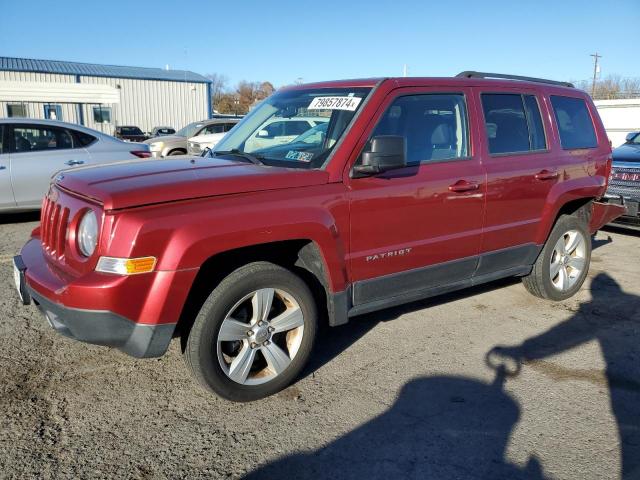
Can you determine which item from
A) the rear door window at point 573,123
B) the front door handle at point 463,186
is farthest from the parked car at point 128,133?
the front door handle at point 463,186

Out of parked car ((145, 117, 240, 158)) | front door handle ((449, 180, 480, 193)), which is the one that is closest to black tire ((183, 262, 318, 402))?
front door handle ((449, 180, 480, 193))

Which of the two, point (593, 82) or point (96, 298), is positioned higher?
point (593, 82)

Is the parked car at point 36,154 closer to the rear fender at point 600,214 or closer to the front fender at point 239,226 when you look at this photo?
the front fender at point 239,226

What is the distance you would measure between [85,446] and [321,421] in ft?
4.06

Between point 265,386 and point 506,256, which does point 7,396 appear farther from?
point 506,256

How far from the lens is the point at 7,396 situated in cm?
317

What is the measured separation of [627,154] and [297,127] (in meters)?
6.44

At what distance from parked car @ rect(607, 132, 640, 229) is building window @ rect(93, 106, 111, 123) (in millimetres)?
36684

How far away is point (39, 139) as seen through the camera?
772cm

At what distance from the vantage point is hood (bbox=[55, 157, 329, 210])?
2.79 m

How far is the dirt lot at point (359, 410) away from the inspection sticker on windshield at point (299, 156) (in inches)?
55.1

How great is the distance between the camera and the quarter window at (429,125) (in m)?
3.72

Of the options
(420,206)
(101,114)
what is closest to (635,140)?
(420,206)

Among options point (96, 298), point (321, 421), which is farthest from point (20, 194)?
point (321, 421)
